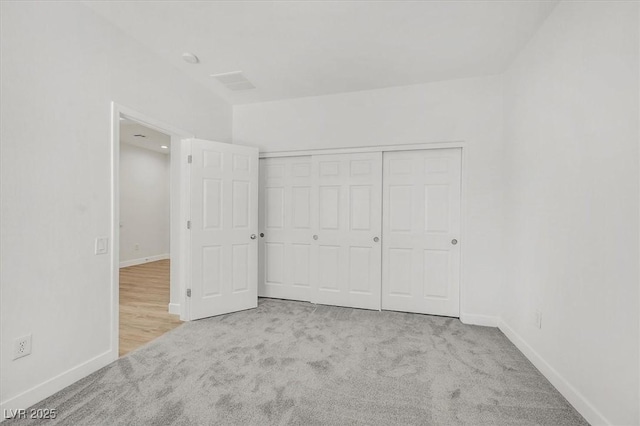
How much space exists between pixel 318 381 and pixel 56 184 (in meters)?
→ 2.27

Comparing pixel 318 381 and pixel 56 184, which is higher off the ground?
pixel 56 184

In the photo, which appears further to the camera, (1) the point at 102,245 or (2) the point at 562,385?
(1) the point at 102,245

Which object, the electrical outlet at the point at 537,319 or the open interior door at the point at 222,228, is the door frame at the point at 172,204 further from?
the electrical outlet at the point at 537,319

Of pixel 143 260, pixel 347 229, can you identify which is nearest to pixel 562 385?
pixel 347 229

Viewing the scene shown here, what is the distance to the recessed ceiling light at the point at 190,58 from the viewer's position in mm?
2713

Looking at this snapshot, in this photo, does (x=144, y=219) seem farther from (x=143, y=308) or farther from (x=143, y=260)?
(x=143, y=308)

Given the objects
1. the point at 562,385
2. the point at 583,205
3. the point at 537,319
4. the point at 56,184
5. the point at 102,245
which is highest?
the point at 56,184

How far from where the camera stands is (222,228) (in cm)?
333

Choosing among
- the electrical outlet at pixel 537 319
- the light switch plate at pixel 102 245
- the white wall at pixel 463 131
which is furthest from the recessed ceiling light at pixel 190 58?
the electrical outlet at pixel 537 319

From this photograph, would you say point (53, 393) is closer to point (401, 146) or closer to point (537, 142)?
point (401, 146)

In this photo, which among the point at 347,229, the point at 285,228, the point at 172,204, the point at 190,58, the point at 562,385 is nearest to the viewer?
the point at 562,385

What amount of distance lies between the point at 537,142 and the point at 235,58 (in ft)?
9.28

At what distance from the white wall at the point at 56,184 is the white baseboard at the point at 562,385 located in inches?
130

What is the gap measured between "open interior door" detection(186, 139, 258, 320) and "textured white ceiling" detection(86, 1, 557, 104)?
0.95 meters
